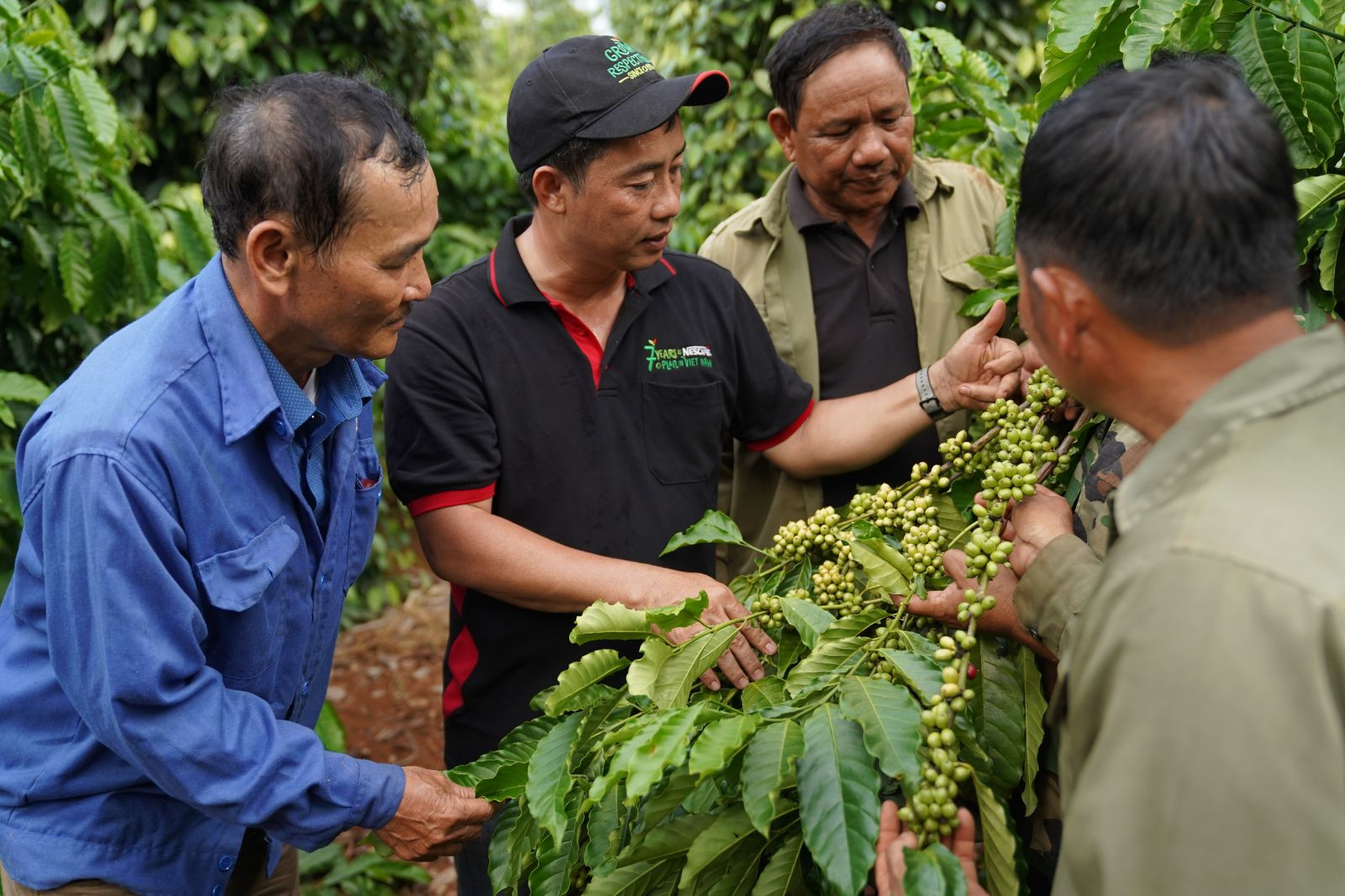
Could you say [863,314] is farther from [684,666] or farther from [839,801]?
[839,801]

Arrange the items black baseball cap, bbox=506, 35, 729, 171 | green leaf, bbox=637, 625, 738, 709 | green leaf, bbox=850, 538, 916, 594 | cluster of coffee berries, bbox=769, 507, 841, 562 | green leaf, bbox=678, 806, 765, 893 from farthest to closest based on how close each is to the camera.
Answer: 1. black baseball cap, bbox=506, 35, 729, 171
2. cluster of coffee berries, bbox=769, 507, 841, 562
3. green leaf, bbox=850, 538, 916, 594
4. green leaf, bbox=637, 625, 738, 709
5. green leaf, bbox=678, 806, 765, 893

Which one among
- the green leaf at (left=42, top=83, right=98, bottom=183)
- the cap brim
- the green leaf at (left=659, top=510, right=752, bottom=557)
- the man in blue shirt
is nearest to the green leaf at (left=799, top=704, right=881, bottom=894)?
the green leaf at (left=659, top=510, right=752, bottom=557)

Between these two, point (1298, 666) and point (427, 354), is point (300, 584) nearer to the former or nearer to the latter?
point (427, 354)

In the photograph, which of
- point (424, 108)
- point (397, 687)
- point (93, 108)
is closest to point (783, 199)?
point (93, 108)

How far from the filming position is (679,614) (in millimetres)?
1828

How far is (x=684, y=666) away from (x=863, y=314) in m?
1.26

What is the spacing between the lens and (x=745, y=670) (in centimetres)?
200

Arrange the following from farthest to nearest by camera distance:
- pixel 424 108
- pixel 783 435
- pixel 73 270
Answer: pixel 424 108, pixel 73 270, pixel 783 435

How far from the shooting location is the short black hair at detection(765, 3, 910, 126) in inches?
107

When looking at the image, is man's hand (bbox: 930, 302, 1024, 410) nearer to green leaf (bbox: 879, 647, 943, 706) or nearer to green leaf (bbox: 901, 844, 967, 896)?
green leaf (bbox: 879, 647, 943, 706)

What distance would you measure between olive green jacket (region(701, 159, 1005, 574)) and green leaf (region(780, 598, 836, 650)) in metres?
0.83

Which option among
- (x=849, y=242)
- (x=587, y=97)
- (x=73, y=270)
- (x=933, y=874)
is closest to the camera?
(x=933, y=874)

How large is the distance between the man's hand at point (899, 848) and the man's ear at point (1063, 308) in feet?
2.15

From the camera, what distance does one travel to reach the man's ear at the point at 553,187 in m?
2.34
